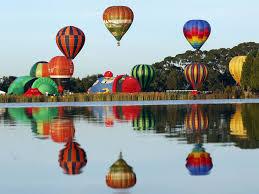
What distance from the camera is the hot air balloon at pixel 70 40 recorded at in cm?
10869

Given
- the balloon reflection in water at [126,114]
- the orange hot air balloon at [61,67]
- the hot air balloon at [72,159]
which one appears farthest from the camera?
the orange hot air balloon at [61,67]

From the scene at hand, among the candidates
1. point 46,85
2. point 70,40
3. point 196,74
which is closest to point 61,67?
point 46,85

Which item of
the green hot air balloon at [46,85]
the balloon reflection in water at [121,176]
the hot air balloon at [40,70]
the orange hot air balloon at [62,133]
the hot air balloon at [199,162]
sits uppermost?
the hot air balloon at [40,70]

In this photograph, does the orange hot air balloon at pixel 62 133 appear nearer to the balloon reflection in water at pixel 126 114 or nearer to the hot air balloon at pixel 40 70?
the balloon reflection in water at pixel 126 114

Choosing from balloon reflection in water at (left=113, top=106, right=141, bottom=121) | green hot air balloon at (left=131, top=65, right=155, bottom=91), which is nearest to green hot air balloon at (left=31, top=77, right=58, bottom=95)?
green hot air balloon at (left=131, top=65, right=155, bottom=91)

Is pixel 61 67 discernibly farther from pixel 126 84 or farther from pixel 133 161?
pixel 133 161

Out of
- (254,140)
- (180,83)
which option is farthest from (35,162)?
(180,83)

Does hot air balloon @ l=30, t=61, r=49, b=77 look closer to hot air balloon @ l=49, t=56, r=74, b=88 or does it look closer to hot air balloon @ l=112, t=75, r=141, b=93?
hot air balloon @ l=49, t=56, r=74, b=88

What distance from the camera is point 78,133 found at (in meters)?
30.2

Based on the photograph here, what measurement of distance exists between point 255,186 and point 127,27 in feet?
283

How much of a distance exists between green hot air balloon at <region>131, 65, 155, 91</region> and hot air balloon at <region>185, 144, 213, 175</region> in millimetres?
101391

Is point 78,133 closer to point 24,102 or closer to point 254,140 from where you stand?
point 254,140

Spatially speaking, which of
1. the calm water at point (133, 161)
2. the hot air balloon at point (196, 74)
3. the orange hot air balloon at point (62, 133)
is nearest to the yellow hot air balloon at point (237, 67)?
the hot air balloon at point (196, 74)

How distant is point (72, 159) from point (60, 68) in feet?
317
